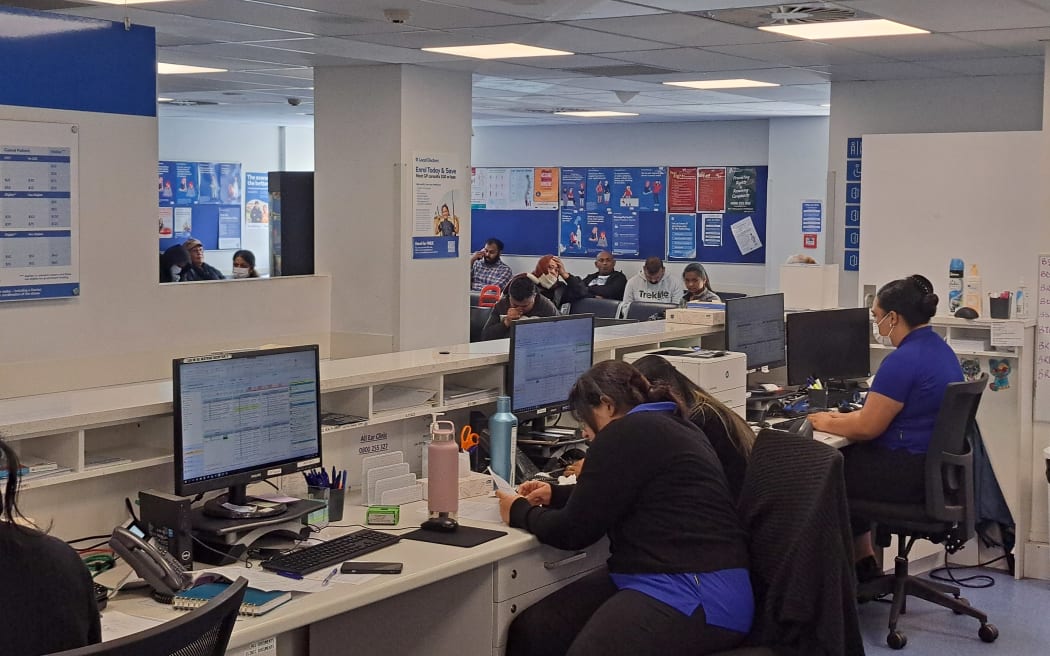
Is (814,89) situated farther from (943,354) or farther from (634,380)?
(634,380)

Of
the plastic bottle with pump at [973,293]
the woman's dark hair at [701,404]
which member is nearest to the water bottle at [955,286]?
the plastic bottle with pump at [973,293]

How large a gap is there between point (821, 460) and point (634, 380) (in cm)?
56

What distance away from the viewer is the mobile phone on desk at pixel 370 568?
2.82 m

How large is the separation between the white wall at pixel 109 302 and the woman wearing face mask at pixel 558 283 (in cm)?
473

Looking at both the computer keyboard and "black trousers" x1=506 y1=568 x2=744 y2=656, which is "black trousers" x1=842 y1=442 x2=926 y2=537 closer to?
"black trousers" x1=506 y1=568 x2=744 y2=656

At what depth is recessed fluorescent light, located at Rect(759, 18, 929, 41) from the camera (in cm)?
521

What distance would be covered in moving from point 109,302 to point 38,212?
532mm

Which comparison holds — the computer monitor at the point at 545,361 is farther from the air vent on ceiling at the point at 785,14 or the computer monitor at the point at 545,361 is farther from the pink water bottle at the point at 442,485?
the air vent on ceiling at the point at 785,14

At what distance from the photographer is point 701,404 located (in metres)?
3.38

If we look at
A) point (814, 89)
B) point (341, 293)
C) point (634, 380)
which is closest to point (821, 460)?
point (634, 380)

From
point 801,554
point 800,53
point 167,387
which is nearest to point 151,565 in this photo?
point 167,387

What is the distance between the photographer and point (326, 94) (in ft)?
23.6

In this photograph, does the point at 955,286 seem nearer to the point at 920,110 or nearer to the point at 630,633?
the point at 920,110

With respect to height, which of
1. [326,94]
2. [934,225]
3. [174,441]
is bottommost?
[174,441]
